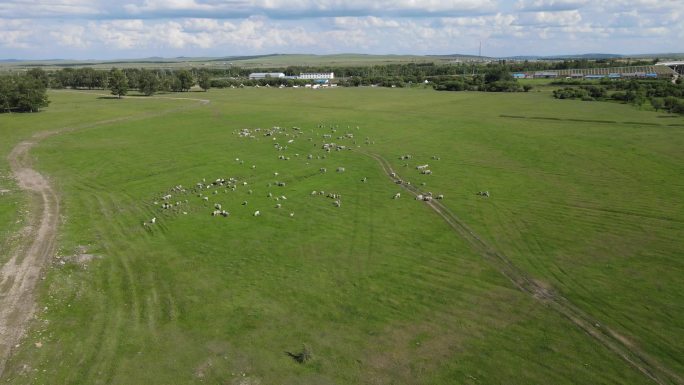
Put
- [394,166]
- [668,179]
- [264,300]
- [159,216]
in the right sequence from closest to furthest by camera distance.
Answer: [264,300], [159,216], [668,179], [394,166]

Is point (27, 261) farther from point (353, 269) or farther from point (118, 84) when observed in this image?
point (118, 84)

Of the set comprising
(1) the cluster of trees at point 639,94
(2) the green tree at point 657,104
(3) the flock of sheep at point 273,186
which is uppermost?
(1) the cluster of trees at point 639,94

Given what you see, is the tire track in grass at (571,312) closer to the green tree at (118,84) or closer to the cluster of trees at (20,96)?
the cluster of trees at (20,96)

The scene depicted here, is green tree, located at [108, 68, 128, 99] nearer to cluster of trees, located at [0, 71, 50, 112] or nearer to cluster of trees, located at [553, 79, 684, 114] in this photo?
cluster of trees, located at [0, 71, 50, 112]

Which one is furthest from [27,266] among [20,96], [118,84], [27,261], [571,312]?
[118,84]

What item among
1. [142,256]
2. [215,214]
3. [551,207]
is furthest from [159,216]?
[551,207]

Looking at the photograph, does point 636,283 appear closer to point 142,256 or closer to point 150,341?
point 150,341

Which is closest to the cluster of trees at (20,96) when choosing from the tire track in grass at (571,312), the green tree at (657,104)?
the tire track in grass at (571,312)

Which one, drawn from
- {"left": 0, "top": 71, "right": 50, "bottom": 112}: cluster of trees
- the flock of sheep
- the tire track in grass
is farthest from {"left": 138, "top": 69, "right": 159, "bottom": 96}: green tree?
the tire track in grass
